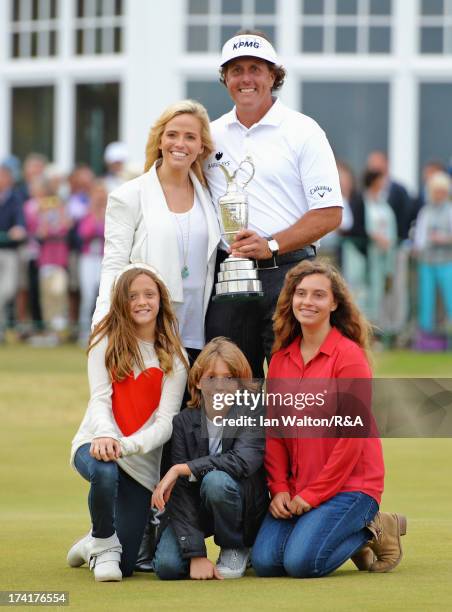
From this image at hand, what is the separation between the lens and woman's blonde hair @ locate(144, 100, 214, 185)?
7.44m

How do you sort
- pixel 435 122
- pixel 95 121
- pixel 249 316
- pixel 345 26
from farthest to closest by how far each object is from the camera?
1. pixel 95 121
2. pixel 435 122
3. pixel 345 26
4. pixel 249 316

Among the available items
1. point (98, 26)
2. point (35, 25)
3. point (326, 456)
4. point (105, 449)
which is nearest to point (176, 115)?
point (105, 449)

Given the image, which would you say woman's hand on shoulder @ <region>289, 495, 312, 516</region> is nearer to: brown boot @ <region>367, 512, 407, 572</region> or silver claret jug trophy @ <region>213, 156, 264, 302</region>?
brown boot @ <region>367, 512, 407, 572</region>

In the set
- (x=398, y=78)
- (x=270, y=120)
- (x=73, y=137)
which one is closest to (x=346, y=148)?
(x=398, y=78)

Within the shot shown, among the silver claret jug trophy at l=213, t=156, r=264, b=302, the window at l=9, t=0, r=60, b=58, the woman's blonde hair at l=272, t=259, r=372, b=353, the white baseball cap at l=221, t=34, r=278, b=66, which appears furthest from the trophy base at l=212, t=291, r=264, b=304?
the window at l=9, t=0, r=60, b=58

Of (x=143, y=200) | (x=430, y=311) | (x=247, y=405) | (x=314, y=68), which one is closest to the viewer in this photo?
(x=247, y=405)

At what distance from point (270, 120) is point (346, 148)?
13324 mm

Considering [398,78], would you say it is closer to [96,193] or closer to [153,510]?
[96,193]

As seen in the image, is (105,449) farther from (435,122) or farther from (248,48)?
(435,122)

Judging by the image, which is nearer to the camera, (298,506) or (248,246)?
(298,506)

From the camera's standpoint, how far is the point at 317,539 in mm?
6758

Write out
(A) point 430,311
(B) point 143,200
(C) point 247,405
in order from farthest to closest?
(A) point 430,311 < (B) point 143,200 < (C) point 247,405

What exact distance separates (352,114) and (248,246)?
13845mm

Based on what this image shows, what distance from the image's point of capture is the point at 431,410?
6.90m
